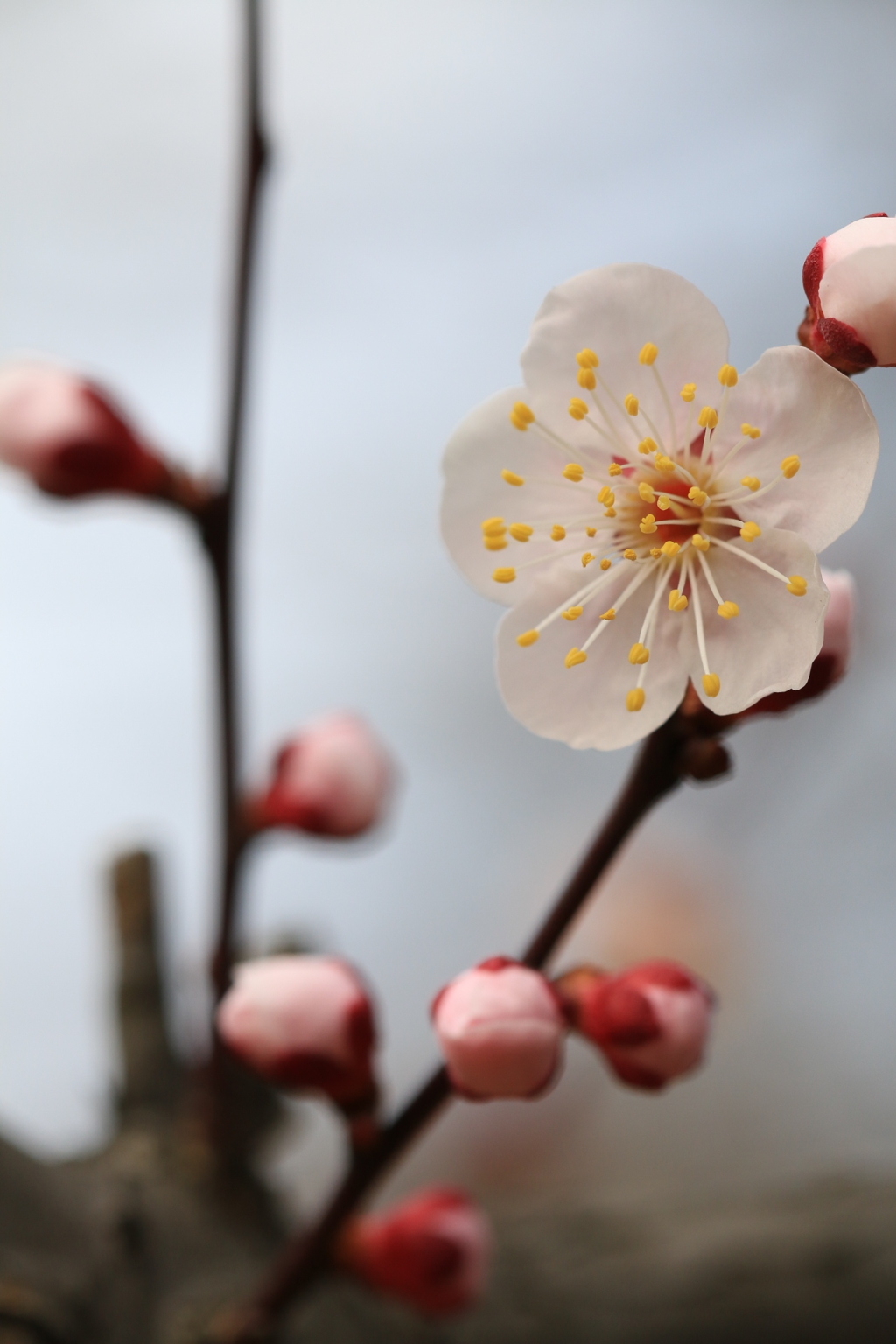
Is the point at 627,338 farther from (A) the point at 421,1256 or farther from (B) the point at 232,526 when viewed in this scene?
(A) the point at 421,1256

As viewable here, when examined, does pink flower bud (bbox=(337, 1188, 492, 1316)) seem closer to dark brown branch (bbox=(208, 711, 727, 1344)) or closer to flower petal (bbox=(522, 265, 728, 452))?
dark brown branch (bbox=(208, 711, 727, 1344))

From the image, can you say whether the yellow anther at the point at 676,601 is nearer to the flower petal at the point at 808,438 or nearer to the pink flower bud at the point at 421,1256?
the flower petal at the point at 808,438

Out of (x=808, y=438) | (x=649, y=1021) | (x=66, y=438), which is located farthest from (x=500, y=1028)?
(x=66, y=438)

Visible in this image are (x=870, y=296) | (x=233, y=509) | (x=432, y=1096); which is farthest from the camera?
(x=233, y=509)

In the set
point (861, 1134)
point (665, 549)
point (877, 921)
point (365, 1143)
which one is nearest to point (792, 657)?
point (665, 549)

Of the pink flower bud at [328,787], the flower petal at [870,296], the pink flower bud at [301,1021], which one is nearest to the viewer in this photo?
the flower petal at [870,296]

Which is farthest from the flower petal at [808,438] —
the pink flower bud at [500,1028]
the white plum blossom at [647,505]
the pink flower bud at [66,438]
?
the pink flower bud at [66,438]
